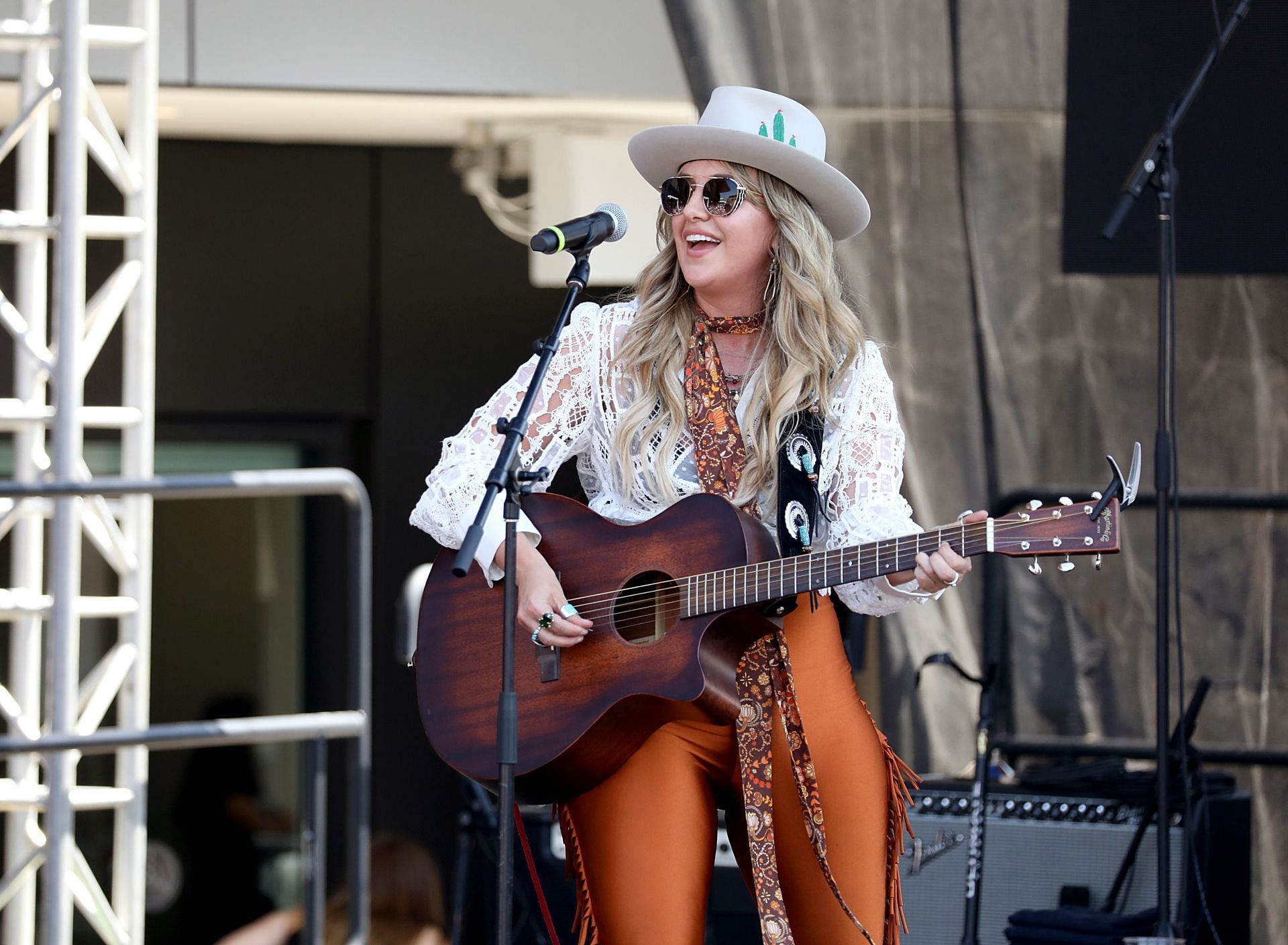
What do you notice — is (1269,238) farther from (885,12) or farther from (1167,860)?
(1167,860)

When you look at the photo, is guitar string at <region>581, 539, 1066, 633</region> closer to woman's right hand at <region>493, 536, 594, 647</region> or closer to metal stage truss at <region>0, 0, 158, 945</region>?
woman's right hand at <region>493, 536, 594, 647</region>

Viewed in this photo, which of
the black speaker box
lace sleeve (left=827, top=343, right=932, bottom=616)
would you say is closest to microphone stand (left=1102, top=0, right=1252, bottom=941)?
the black speaker box

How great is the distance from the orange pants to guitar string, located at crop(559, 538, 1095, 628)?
5.3 inches

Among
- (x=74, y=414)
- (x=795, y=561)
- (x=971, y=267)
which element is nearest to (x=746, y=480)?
(x=795, y=561)

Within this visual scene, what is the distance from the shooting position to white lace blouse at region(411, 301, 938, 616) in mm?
2789

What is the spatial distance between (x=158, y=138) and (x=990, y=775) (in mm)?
5119

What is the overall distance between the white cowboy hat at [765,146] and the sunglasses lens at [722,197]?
64mm

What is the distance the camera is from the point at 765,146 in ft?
9.48

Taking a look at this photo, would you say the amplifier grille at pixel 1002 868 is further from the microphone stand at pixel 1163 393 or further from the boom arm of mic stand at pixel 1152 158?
the boom arm of mic stand at pixel 1152 158

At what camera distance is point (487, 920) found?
16.8 ft

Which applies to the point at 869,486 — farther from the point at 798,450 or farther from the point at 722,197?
the point at 722,197

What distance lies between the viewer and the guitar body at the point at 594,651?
8.74 ft

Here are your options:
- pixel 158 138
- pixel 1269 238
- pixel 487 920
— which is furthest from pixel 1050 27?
pixel 158 138

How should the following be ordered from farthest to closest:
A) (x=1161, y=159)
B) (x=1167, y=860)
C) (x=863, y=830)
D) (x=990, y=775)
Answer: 1. (x=990, y=775)
2. (x=1161, y=159)
3. (x=1167, y=860)
4. (x=863, y=830)
